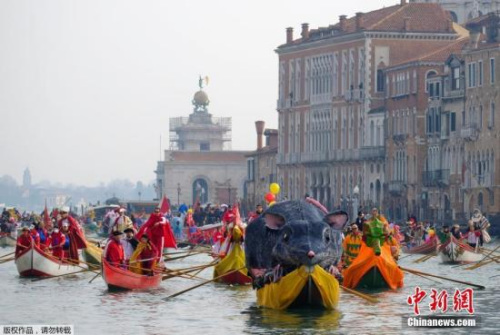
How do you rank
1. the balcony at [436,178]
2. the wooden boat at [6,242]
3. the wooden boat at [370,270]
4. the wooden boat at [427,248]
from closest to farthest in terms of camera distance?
the wooden boat at [370,270] < the wooden boat at [427,248] < the wooden boat at [6,242] < the balcony at [436,178]

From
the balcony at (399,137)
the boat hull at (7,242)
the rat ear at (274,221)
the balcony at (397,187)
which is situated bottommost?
the boat hull at (7,242)

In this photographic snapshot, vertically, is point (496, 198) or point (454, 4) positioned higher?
point (454, 4)

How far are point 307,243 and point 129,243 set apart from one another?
10.5 metres

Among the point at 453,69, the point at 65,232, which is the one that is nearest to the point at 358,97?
the point at 453,69

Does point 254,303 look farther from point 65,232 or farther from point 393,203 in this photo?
point 393,203

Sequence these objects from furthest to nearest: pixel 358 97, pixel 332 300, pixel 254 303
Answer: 1. pixel 358 97
2. pixel 254 303
3. pixel 332 300

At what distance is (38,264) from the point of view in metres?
62.4

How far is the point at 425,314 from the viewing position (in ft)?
160

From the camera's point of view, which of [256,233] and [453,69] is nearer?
[256,233]

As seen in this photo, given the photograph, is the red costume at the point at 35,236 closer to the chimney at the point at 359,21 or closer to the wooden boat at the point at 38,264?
the wooden boat at the point at 38,264

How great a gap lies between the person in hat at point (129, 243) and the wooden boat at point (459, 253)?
21.7 m

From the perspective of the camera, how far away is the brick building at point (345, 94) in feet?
506

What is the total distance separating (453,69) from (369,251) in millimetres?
84517

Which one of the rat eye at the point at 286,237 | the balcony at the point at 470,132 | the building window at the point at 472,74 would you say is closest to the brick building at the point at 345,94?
the building window at the point at 472,74
